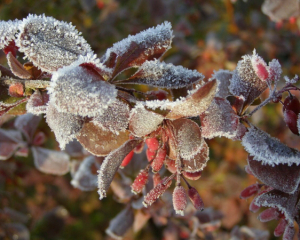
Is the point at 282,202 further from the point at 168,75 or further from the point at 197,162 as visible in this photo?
the point at 168,75

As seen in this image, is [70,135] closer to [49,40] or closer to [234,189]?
[49,40]

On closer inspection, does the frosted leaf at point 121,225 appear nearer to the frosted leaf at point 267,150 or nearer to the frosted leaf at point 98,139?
the frosted leaf at point 98,139

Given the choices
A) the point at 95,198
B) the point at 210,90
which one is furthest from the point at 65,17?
the point at 210,90

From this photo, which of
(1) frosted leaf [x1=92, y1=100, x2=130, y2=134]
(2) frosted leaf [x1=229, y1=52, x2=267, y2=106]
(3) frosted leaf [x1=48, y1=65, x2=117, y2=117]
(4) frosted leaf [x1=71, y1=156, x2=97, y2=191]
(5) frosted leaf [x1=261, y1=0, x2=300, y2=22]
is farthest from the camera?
(5) frosted leaf [x1=261, y1=0, x2=300, y2=22]

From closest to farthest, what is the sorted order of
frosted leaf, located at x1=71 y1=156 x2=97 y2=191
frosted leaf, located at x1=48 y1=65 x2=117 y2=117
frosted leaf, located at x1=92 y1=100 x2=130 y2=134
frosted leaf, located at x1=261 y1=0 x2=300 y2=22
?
frosted leaf, located at x1=48 y1=65 x2=117 y2=117
frosted leaf, located at x1=92 y1=100 x2=130 y2=134
frosted leaf, located at x1=71 y1=156 x2=97 y2=191
frosted leaf, located at x1=261 y1=0 x2=300 y2=22

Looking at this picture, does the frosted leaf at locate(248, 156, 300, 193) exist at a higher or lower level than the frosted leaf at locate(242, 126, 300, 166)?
lower

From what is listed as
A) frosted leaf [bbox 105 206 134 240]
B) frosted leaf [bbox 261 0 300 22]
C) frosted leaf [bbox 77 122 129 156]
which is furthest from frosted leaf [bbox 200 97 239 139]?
frosted leaf [bbox 261 0 300 22]

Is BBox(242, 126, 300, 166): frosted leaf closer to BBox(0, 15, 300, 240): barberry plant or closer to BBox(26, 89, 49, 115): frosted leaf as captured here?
BBox(0, 15, 300, 240): barberry plant

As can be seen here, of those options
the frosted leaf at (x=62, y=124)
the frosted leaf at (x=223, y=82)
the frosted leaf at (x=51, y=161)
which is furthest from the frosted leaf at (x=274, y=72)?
the frosted leaf at (x=51, y=161)
